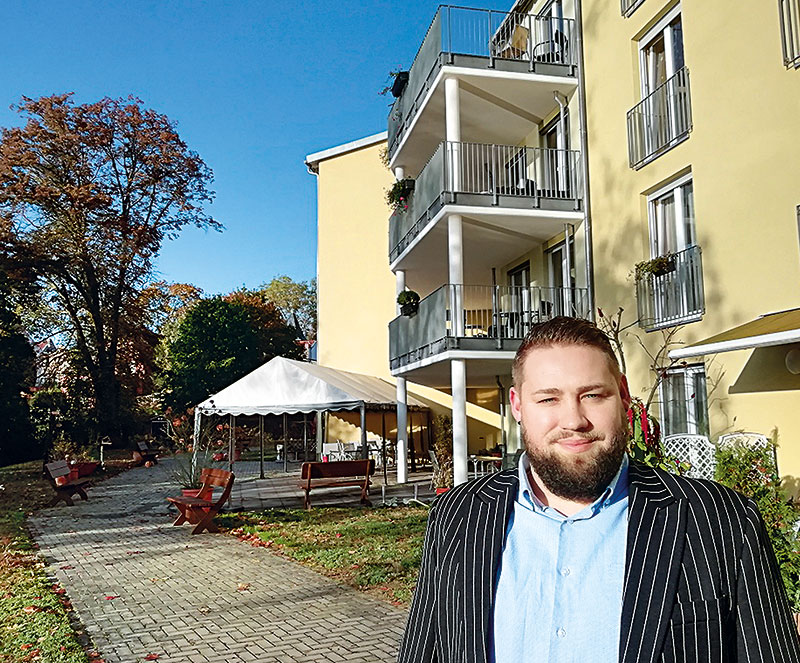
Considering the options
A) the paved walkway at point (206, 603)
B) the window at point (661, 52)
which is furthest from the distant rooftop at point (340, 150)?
the paved walkway at point (206, 603)

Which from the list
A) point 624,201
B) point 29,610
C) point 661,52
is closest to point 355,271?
point 624,201

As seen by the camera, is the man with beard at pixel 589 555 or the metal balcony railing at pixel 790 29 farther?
the metal balcony railing at pixel 790 29

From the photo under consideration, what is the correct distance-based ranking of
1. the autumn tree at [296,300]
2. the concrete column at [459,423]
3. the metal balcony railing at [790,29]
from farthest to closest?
the autumn tree at [296,300], the concrete column at [459,423], the metal balcony railing at [790,29]

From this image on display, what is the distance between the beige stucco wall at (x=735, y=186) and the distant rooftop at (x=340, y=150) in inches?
632

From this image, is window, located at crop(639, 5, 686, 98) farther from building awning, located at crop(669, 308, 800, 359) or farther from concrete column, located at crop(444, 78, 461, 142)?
building awning, located at crop(669, 308, 800, 359)

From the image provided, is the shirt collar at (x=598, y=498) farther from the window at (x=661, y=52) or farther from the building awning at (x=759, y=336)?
the window at (x=661, y=52)

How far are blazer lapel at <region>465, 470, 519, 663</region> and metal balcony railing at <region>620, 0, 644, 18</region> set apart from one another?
14144 mm

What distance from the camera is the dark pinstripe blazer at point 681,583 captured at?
161 centimetres

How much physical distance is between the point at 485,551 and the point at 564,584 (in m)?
0.19

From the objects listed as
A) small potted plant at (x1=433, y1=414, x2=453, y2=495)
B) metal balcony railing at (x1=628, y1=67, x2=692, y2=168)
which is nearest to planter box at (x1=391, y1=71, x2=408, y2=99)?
metal balcony railing at (x1=628, y1=67, x2=692, y2=168)

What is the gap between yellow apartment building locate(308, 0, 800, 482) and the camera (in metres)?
10.6

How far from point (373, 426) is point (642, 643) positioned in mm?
27681

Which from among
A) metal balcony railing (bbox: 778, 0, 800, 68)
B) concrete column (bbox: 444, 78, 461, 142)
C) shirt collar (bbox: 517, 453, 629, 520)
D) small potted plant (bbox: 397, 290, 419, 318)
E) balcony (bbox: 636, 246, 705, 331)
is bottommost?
shirt collar (bbox: 517, 453, 629, 520)

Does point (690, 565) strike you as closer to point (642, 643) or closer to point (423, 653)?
point (642, 643)
